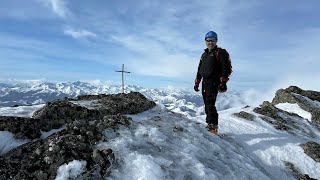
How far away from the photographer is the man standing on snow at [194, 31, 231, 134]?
13617 mm

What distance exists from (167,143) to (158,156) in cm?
120

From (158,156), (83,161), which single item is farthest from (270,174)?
(83,161)

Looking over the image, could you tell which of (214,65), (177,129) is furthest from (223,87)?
(177,129)

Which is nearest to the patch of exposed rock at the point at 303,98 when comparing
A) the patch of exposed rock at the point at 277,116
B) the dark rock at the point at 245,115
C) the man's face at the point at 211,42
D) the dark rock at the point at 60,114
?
the patch of exposed rock at the point at 277,116

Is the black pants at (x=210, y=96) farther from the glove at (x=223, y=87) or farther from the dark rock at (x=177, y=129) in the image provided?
the dark rock at (x=177, y=129)

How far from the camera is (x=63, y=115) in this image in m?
12.6

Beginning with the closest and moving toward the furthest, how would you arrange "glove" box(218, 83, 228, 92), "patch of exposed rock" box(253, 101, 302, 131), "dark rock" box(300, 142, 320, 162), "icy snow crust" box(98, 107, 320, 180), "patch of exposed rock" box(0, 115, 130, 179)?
"patch of exposed rock" box(0, 115, 130, 179) → "icy snow crust" box(98, 107, 320, 180) → "glove" box(218, 83, 228, 92) → "dark rock" box(300, 142, 320, 162) → "patch of exposed rock" box(253, 101, 302, 131)

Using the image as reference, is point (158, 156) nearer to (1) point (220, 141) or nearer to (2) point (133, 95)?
(1) point (220, 141)

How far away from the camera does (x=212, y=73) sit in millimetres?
13766

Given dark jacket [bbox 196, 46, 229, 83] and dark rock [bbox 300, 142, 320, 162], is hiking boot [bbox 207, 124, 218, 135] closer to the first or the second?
dark jacket [bbox 196, 46, 229, 83]

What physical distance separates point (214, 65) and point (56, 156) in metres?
7.69

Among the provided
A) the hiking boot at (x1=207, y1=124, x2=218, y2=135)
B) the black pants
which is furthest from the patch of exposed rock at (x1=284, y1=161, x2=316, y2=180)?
the black pants

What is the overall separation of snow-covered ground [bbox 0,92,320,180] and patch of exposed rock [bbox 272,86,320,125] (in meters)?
11.4

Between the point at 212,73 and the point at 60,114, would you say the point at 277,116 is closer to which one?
the point at 212,73
